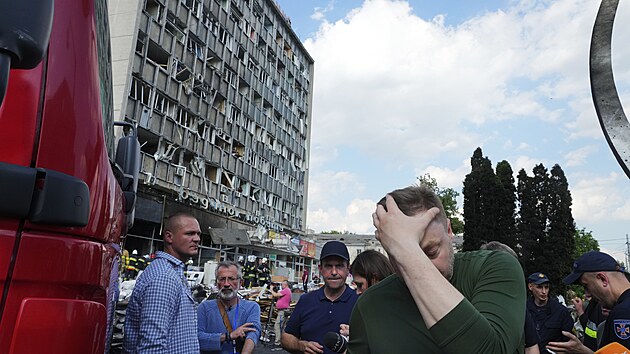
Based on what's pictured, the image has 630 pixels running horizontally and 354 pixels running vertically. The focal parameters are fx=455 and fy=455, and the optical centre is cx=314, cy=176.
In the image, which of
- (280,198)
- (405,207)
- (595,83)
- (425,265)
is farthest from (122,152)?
(280,198)

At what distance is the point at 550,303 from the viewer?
5527 mm

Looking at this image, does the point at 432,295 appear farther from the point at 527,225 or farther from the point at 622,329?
the point at 527,225

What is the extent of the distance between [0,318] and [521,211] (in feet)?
138

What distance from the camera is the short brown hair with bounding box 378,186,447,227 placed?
1.49 meters

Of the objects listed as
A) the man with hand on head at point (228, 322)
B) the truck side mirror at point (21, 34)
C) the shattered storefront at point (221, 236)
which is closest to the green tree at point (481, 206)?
the shattered storefront at point (221, 236)

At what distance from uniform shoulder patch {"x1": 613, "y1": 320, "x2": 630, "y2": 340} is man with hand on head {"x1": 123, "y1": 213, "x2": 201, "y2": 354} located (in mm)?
2802

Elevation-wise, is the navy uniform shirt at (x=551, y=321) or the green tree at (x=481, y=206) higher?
the green tree at (x=481, y=206)

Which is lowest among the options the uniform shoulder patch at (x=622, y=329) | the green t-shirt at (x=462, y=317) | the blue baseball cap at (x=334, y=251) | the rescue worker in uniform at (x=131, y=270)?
the rescue worker in uniform at (x=131, y=270)

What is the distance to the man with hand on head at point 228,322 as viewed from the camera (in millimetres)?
4535

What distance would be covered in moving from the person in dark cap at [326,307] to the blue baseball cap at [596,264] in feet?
6.09

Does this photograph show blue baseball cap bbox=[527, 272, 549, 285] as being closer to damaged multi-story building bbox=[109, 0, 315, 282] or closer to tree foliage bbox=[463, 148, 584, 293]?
damaged multi-story building bbox=[109, 0, 315, 282]

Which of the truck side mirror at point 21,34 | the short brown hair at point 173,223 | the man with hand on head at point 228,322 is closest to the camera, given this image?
the truck side mirror at point 21,34

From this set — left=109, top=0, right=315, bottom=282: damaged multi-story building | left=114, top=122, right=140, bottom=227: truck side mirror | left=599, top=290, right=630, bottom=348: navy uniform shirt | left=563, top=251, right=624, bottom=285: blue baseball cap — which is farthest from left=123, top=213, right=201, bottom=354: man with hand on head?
left=109, top=0, right=315, bottom=282: damaged multi-story building

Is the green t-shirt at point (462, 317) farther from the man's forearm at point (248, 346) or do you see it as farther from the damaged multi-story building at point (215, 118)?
the damaged multi-story building at point (215, 118)
